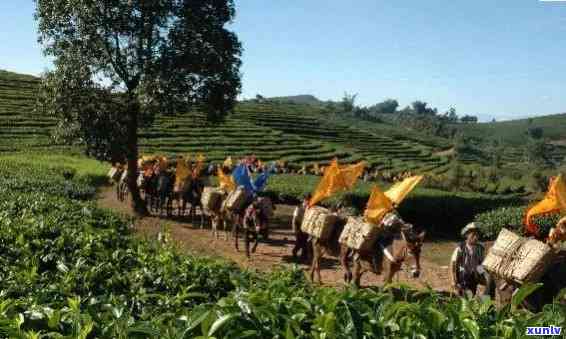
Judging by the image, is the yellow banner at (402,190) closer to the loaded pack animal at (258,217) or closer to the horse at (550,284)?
the horse at (550,284)

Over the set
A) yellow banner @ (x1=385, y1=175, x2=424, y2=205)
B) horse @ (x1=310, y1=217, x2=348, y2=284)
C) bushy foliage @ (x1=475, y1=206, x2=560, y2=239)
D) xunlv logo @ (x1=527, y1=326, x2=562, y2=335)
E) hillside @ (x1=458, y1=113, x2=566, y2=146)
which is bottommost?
bushy foliage @ (x1=475, y1=206, x2=560, y2=239)

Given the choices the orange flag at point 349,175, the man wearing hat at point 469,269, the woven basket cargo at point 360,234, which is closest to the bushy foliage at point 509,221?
the orange flag at point 349,175

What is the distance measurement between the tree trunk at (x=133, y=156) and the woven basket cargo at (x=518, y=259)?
1515cm

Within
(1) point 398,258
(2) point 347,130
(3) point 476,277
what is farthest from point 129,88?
(2) point 347,130

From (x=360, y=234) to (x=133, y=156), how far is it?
1368 centimetres

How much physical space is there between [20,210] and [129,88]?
42.9ft

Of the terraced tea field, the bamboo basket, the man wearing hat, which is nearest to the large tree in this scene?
the bamboo basket

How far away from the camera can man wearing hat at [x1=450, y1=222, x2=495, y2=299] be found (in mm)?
9984

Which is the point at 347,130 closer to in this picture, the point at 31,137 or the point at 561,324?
the point at 31,137

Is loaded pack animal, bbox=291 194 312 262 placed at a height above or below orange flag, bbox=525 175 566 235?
below

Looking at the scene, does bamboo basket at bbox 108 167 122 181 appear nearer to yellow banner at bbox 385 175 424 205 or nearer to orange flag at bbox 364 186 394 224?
yellow banner at bbox 385 175 424 205

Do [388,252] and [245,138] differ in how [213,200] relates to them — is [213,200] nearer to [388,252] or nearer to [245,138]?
[388,252]

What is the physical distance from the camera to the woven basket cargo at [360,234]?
1120cm

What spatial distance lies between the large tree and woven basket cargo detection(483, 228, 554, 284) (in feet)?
44.5
